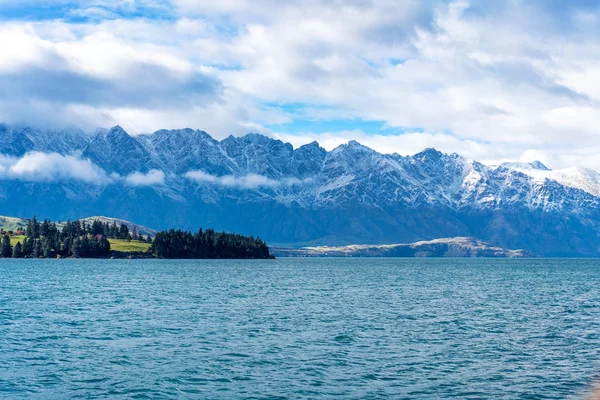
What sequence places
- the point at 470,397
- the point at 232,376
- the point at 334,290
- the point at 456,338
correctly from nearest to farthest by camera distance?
the point at 470,397 → the point at 232,376 → the point at 456,338 → the point at 334,290

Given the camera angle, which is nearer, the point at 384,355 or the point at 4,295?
the point at 384,355

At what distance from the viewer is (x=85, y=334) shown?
77.0m

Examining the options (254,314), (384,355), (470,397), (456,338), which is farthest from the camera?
(254,314)

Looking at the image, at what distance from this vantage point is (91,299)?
120625 mm

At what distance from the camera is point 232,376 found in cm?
5631

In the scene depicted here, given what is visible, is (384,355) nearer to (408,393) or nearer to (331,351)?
(331,351)

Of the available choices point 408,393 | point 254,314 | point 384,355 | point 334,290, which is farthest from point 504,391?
point 334,290

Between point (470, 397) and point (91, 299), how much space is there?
285 ft

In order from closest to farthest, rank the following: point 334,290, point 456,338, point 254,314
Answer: point 456,338
point 254,314
point 334,290

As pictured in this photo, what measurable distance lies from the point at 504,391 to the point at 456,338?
79.6 feet

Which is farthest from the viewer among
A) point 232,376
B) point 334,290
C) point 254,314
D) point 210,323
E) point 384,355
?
point 334,290

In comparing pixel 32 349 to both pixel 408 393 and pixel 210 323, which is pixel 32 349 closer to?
pixel 210 323

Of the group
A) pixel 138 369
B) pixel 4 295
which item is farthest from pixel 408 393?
pixel 4 295

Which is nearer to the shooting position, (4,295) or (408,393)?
(408,393)
